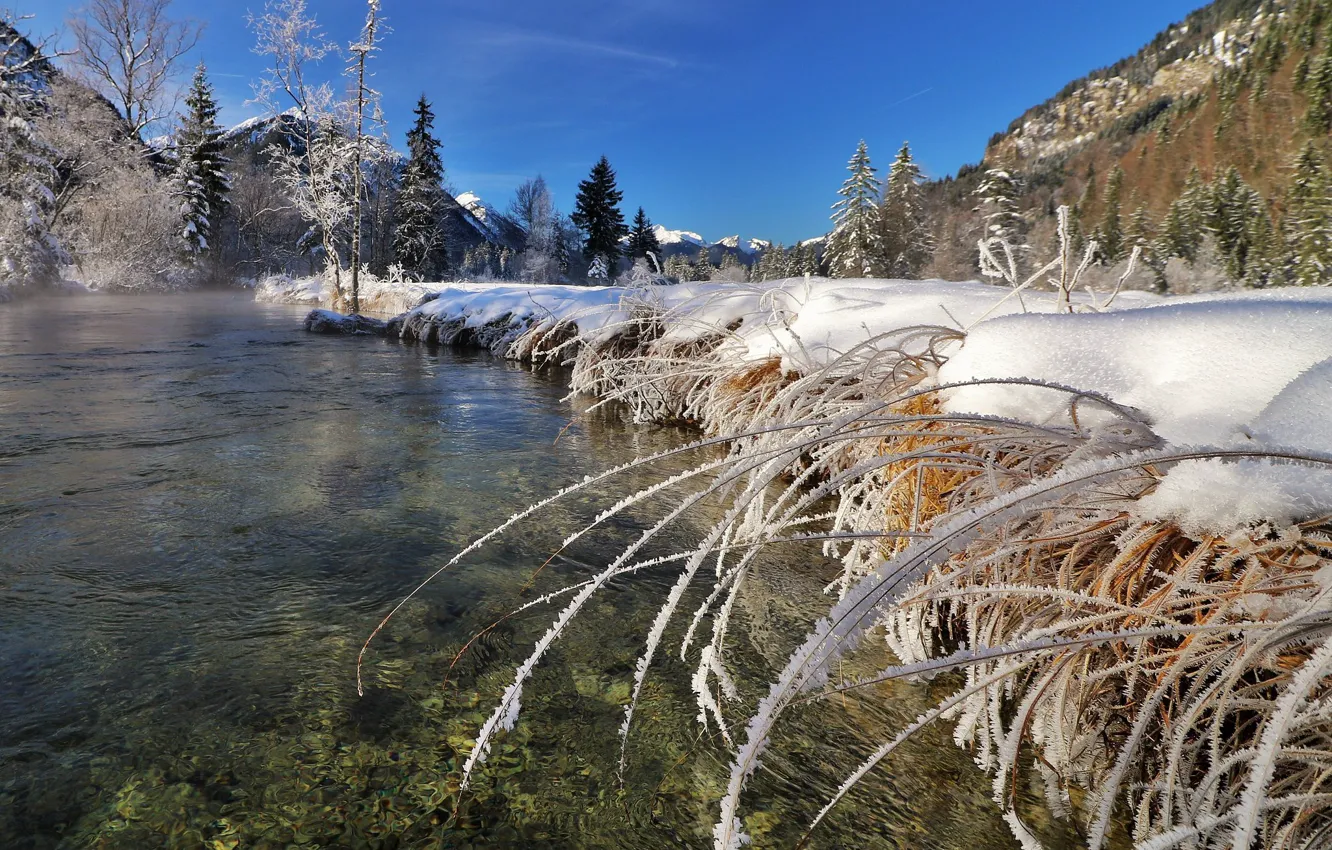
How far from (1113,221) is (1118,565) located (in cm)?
3434

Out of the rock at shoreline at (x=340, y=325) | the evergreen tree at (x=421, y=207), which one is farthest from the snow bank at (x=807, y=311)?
the evergreen tree at (x=421, y=207)

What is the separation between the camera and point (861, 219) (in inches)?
938

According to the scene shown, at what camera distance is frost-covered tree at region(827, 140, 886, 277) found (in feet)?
77.0

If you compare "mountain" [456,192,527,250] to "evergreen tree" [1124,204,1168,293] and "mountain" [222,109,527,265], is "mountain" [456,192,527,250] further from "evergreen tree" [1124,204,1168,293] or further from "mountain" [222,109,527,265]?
"evergreen tree" [1124,204,1168,293]

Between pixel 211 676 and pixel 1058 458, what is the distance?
1.64 meters

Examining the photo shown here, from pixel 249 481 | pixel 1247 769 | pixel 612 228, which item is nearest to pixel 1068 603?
pixel 1247 769

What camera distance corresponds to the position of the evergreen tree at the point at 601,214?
36.5m

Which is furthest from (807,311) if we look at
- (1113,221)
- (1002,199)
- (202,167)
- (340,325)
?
(202,167)

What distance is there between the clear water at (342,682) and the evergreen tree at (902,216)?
83.1 ft

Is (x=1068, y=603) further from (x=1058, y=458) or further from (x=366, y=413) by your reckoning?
(x=366, y=413)

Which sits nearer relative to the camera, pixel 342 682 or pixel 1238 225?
pixel 342 682

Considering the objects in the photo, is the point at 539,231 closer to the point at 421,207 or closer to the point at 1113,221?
the point at 421,207

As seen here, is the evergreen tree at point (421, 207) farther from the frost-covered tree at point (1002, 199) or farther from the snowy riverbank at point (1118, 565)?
the snowy riverbank at point (1118, 565)

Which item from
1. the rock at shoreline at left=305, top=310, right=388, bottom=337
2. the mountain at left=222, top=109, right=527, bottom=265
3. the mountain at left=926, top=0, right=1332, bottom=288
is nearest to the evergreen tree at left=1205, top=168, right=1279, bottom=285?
the mountain at left=926, top=0, right=1332, bottom=288
